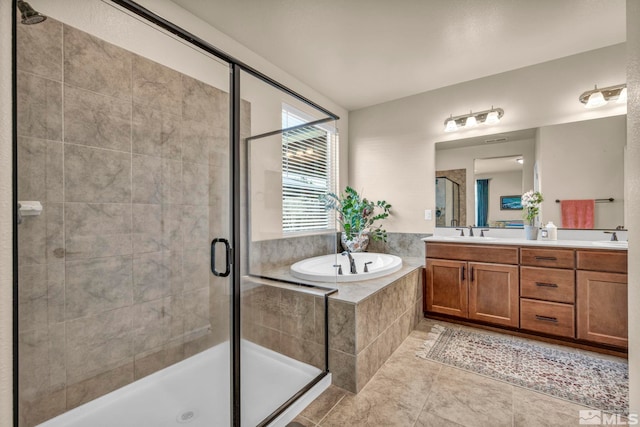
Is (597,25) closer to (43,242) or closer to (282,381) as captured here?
(282,381)

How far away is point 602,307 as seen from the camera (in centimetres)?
217

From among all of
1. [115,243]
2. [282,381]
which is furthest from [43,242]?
[282,381]

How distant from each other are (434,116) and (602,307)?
7.73ft

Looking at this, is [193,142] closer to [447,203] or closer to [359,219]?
[359,219]

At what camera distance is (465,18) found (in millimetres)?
2107

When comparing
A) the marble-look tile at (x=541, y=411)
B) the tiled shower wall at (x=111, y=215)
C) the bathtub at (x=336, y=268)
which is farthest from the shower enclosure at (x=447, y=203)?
the tiled shower wall at (x=111, y=215)

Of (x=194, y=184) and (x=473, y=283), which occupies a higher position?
(x=194, y=184)

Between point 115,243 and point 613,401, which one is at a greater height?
point 115,243

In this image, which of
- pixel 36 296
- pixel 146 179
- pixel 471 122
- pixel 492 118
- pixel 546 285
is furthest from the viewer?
pixel 471 122

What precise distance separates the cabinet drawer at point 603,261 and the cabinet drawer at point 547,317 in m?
0.36

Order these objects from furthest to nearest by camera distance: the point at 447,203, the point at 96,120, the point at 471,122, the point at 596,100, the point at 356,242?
the point at 356,242 < the point at 447,203 < the point at 471,122 < the point at 596,100 < the point at 96,120

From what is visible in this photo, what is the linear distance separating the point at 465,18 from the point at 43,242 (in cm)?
298
